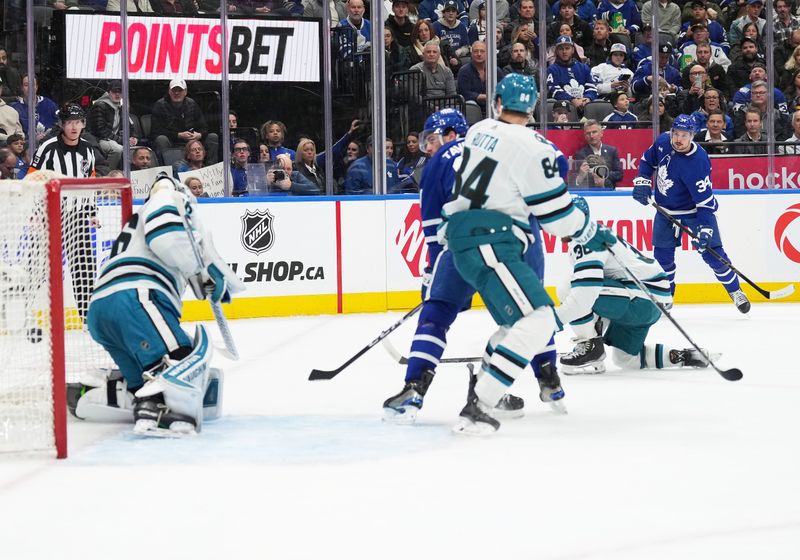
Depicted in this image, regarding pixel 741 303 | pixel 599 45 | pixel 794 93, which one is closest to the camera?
pixel 741 303

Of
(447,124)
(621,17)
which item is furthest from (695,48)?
(447,124)

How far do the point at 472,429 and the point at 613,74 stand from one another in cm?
590

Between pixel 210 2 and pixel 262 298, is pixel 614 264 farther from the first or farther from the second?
pixel 210 2

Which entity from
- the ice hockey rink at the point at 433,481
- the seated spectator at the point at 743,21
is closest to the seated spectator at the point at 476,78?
the seated spectator at the point at 743,21

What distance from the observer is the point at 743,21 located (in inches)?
381

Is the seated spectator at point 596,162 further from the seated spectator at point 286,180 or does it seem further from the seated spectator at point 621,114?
the seated spectator at point 286,180

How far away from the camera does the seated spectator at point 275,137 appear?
777 cm

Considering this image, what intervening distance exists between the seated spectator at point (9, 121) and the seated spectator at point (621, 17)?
464 cm

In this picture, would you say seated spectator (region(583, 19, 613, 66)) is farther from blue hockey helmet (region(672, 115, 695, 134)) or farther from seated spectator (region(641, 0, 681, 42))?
blue hockey helmet (region(672, 115, 695, 134))

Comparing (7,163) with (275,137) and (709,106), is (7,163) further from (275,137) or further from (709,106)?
(709,106)

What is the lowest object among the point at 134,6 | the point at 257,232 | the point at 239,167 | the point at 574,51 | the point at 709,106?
the point at 257,232

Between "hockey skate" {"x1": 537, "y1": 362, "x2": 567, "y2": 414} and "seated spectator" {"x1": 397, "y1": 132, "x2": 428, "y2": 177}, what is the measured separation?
395 centimetres

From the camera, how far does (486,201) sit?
3805 mm

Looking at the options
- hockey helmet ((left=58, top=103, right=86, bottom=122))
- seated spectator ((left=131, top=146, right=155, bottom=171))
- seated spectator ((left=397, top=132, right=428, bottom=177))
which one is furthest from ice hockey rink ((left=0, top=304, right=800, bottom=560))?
seated spectator ((left=397, top=132, right=428, bottom=177))
